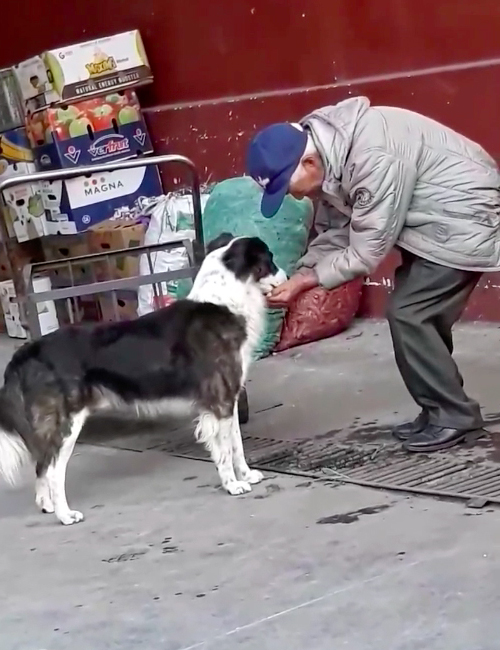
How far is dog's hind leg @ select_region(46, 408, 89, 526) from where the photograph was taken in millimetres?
4039

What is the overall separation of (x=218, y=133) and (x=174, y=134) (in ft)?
1.54

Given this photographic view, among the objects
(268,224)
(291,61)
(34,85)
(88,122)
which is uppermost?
(34,85)

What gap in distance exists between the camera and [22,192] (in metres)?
8.06

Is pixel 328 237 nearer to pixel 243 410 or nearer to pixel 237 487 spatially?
pixel 243 410

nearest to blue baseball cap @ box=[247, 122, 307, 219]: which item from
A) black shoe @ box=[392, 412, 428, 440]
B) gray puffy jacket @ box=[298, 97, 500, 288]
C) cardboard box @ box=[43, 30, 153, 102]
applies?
gray puffy jacket @ box=[298, 97, 500, 288]

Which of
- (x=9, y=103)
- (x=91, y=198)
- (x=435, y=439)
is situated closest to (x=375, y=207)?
(x=435, y=439)

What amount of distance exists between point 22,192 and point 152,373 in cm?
425

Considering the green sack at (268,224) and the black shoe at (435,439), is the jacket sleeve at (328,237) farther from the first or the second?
the green sack at (268,224)

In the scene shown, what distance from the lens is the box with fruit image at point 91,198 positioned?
7648 millimetres

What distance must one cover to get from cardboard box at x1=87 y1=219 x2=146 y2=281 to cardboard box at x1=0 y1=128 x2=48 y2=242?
54 centimetres

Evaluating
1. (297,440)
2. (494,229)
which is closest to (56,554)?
(297,440)

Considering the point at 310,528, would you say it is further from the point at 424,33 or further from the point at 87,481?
the point at 424,33

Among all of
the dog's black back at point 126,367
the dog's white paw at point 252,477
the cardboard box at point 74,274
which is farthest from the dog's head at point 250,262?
the cardboard box at point 74,274

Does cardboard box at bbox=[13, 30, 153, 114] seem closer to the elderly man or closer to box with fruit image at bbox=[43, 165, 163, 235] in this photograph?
box with fruit image at bbox=[43, 165, 163, 235]
